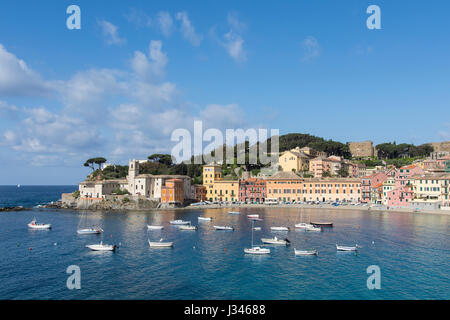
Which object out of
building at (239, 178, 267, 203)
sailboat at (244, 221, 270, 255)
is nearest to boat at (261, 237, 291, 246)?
sailboat at (244, 221, 270, 255)

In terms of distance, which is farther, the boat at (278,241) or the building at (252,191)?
the building at (252,191)

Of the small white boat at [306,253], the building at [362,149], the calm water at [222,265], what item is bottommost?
the calm water at [222,265]

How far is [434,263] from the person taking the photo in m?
28.8

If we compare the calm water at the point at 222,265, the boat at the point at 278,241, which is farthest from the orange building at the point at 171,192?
the boat at the point at 278,241

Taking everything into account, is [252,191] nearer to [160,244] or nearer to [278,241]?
[278,241]

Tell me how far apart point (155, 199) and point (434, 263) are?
58.4 metres

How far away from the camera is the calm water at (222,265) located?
22.3 meters

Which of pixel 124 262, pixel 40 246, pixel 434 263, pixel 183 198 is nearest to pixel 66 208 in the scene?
pixel 183 198

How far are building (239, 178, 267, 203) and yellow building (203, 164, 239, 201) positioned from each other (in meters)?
1.27

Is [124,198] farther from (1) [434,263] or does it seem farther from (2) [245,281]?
(1) [434,263]

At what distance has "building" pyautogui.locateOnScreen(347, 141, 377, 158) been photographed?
12456 centimetres

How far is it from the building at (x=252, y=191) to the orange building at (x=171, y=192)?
15884 millimetres

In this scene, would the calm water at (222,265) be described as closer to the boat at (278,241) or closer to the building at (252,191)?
the boat at (278,241)

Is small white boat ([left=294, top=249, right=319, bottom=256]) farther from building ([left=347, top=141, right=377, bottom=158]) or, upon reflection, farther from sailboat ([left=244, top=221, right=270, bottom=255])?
building ([left=347, top=141, right=377, bottom=158])
